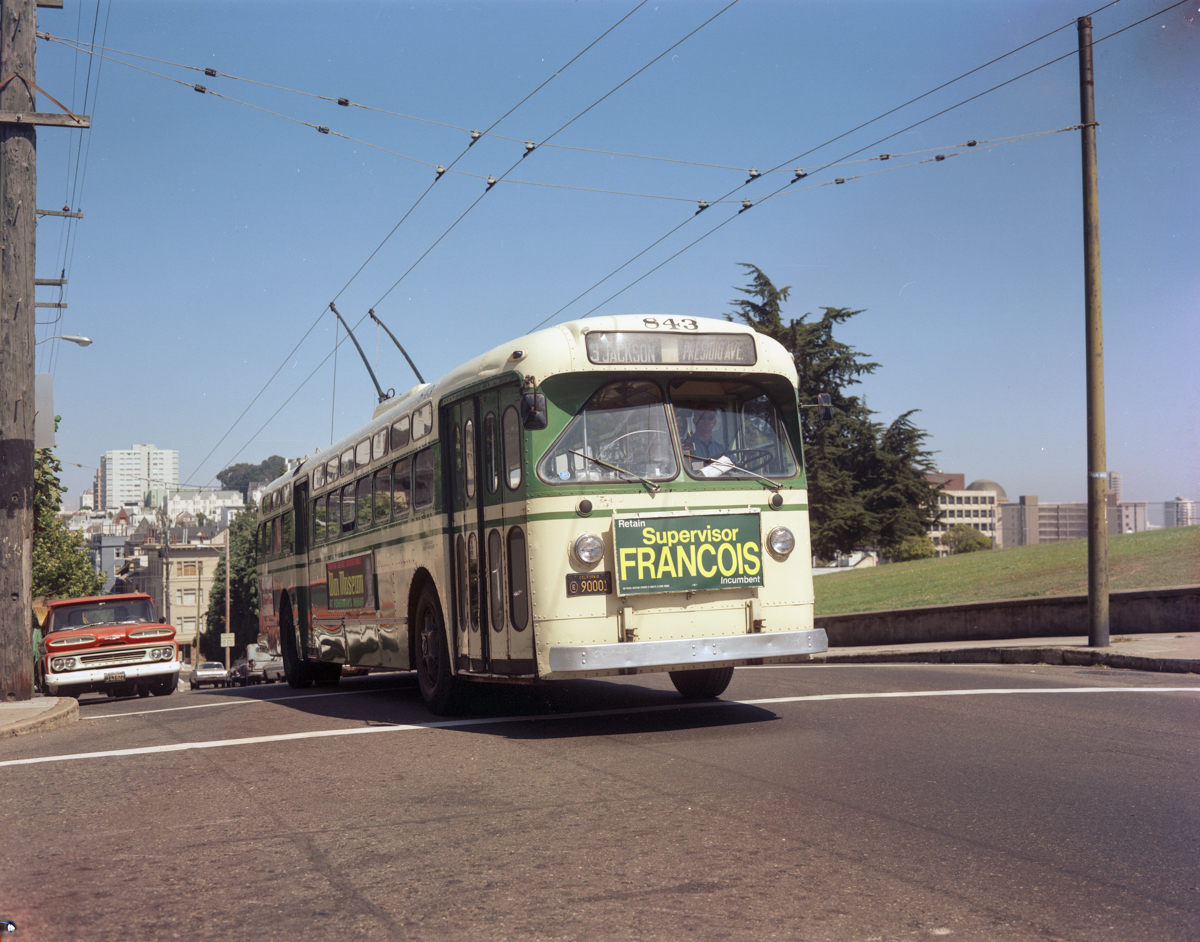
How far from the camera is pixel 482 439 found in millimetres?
10203

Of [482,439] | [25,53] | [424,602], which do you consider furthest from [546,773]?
[25,53]

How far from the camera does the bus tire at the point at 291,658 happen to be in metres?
18.3

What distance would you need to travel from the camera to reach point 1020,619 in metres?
19.3

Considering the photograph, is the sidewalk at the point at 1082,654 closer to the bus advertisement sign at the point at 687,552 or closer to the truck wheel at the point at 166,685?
the bus advertisement sign at the point at 687,552

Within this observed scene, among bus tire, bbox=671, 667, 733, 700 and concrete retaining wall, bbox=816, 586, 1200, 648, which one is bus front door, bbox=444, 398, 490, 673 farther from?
concrete retaining wall, bbox=816, 586, 1200, 648

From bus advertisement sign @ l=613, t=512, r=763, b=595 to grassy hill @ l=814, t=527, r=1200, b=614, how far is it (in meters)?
12.3

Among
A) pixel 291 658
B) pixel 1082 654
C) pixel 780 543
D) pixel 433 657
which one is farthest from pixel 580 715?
pixel 291 658

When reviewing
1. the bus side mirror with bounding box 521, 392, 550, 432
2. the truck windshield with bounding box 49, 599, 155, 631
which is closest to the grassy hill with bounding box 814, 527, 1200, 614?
the bus side mirror with bounding box 521, 392, 550, 432

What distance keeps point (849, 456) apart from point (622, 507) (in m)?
43.9

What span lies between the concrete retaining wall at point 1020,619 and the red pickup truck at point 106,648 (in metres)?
13.5

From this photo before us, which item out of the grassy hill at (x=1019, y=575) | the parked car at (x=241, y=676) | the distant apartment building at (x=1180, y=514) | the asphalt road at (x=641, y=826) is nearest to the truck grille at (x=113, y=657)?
the asphalt road at (x=641, y=826)

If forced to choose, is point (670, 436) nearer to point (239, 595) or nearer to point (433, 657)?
point (433, 657)

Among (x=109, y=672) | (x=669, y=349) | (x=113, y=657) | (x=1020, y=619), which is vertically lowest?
(x=109, y=672)

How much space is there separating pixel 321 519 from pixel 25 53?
734 cm
